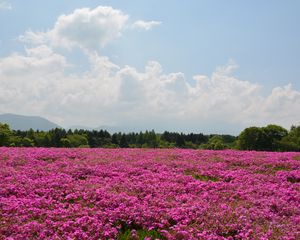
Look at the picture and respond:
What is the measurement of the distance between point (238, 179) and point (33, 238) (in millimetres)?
10707

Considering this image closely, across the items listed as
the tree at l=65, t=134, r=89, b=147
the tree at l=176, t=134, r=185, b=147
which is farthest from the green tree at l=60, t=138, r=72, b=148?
the tree at l=176, t=134, r=185, b=147

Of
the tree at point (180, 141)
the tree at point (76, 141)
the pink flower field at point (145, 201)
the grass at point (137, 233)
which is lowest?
the grass at point (137, 233)

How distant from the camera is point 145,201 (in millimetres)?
12852

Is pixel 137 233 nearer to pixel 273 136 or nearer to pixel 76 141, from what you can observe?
pixel 273 136

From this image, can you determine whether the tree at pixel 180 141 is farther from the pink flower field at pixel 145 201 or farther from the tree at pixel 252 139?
the pink flower field at pixel 145 201

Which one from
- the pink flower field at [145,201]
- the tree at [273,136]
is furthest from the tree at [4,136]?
the pink flower field at [145,201]

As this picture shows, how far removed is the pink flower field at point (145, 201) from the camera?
33.2ft

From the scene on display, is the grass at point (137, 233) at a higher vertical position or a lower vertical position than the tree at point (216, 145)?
lower

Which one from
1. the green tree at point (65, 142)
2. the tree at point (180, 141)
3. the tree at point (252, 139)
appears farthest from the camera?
the tree at point (180, 141)

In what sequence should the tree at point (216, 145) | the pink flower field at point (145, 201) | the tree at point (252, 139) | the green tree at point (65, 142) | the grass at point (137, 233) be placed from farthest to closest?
the tree at point (216, 145) → the green tree at point (65, 142) → the tree at point (252, 139) → the pink flower field at point (145, 201) → the grass at point (137, 233)

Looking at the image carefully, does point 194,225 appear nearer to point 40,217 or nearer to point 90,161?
point 40,217

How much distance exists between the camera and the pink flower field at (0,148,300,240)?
10.1m

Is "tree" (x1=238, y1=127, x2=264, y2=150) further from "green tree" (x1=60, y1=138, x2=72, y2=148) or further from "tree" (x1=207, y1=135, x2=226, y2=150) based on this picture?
"green tree" (x1=60, y1=138, x2=72, y2=148)

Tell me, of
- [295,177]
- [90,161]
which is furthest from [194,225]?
[90,161]
